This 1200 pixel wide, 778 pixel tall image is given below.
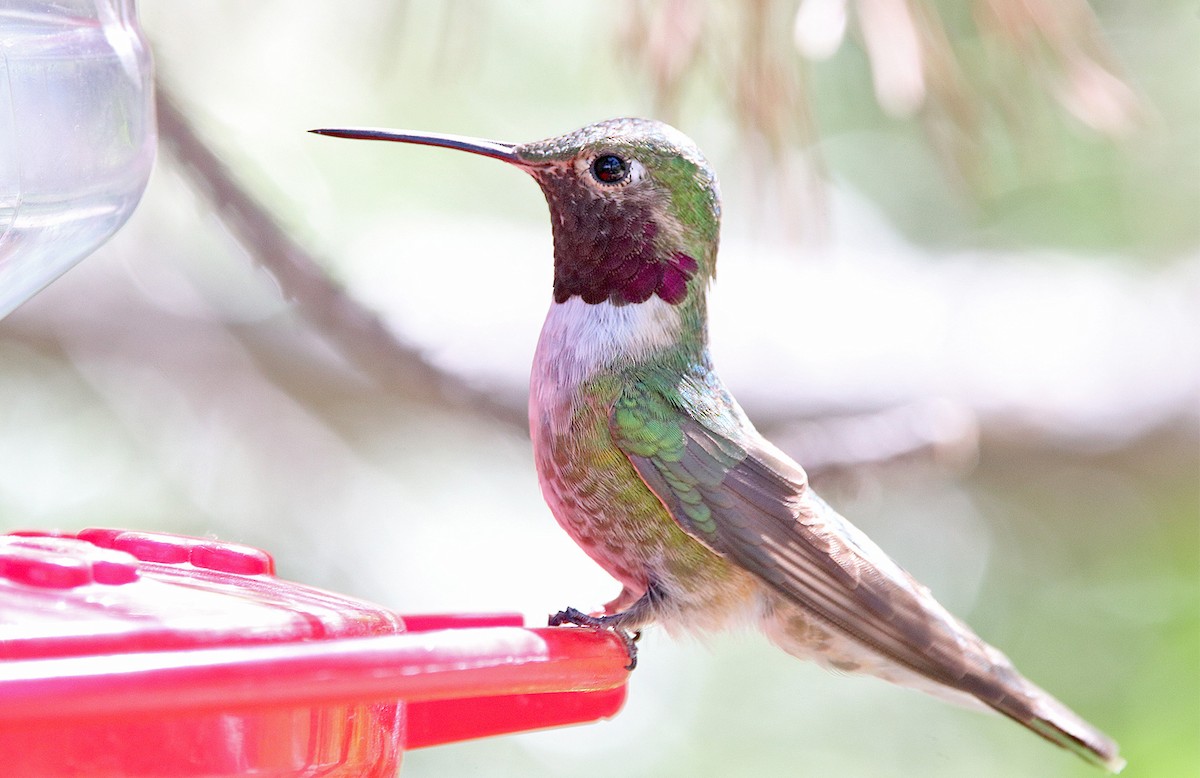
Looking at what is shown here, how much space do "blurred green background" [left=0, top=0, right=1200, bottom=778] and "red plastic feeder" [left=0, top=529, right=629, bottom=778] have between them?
1062mm

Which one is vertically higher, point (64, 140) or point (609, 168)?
point (609, 168)

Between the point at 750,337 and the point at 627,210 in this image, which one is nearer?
the point at 627,210

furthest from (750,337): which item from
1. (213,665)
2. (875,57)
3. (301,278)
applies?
(213,665)

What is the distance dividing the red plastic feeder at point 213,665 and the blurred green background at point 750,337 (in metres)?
1.06

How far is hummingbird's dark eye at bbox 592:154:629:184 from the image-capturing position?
Answer: 2.55m

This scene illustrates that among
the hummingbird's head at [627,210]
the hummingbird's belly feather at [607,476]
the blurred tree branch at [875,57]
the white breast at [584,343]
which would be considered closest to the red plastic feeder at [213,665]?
the hummingbird's belly feather at [607,476]

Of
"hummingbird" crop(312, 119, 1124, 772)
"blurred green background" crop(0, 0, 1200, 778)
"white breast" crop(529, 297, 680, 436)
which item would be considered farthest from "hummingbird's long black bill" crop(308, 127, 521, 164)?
"blurred green background" crop(0, 0, 1200, 778)

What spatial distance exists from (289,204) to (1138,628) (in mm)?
4215

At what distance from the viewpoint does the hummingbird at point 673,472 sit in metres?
2.49

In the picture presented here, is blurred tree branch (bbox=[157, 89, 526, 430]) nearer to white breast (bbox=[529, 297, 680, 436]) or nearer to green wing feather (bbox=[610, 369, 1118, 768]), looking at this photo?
white breast (bbox=[529, 297, 680, 436])

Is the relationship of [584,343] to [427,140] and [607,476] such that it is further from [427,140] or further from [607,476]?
[427,140]

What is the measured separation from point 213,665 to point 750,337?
319 cm

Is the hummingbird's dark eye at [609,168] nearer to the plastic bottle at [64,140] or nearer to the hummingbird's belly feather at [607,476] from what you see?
the hummingbird's belly feather at [607,476]

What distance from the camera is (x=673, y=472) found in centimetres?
247
